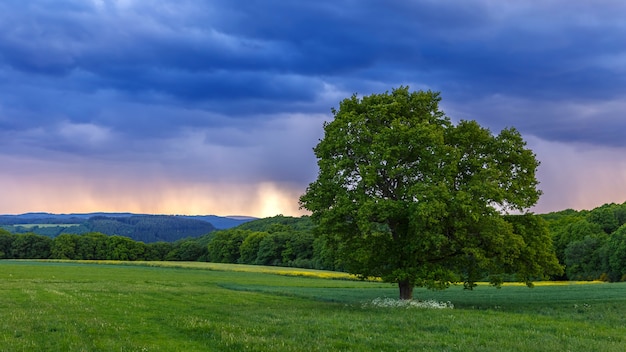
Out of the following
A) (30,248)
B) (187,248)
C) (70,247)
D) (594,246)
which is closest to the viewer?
(594,246)

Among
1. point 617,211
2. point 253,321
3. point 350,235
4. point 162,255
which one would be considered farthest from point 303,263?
point 253,321

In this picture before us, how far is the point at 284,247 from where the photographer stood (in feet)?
497

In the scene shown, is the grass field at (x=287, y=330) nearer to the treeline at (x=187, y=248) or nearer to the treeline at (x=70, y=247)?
the treeline at (x=187, y=248)

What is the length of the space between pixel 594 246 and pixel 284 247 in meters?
84.2

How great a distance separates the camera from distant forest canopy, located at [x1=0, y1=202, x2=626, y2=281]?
107 meters

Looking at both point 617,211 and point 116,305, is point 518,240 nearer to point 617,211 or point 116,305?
point 116,305

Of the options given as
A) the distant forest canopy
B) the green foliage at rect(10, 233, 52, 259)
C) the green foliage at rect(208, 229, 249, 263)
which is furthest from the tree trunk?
the green foliage at rect(10, 233, 52, 259)

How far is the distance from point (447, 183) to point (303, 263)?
4382 inches

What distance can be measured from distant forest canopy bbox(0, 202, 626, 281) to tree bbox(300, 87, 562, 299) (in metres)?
65.3

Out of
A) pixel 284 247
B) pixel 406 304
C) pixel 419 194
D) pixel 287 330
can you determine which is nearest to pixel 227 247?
pixel 284 247

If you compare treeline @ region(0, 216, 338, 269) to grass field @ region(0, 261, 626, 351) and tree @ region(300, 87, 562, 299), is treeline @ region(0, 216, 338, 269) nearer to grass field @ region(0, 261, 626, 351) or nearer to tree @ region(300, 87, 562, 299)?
tree @ region(300, 87, 562, 299)

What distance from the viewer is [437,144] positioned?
107 feet

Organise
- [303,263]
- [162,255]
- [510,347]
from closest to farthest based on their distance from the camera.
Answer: [510,347]
[303,263]
[162,255]

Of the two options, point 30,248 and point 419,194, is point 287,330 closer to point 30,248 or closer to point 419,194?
point 419,194
